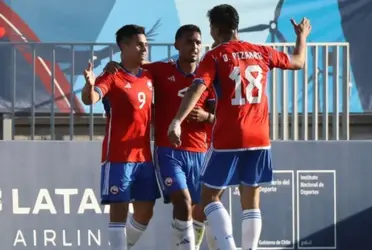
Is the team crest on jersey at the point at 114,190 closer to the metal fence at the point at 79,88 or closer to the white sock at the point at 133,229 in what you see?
the white sock at the point at 133,229

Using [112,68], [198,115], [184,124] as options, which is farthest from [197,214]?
[112,68]

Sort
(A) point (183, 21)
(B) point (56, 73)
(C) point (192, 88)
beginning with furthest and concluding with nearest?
1. (A) point (183, 21)
2. (B) point (56, 73)
3. (C) point (192, 88)

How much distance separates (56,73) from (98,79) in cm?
412

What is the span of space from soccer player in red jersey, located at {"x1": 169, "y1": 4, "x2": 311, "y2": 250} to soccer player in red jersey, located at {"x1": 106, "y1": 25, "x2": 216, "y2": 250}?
0.96 metres

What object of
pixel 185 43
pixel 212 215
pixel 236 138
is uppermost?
pixel 185 43

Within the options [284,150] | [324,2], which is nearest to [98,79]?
[284,150]

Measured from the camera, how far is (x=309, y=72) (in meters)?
14.2

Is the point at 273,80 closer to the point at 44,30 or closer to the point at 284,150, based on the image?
the point at 284,150

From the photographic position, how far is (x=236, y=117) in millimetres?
9391

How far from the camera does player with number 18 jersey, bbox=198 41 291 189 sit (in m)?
9.37

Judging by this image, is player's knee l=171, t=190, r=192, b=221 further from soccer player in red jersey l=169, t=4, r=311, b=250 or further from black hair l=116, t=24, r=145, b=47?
black hair l=116, t=24, r=145, b=47

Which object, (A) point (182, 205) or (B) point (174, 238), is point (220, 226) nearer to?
(A) point (182, 205)

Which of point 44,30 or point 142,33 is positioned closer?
point 142,33

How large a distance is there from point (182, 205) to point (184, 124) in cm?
77
